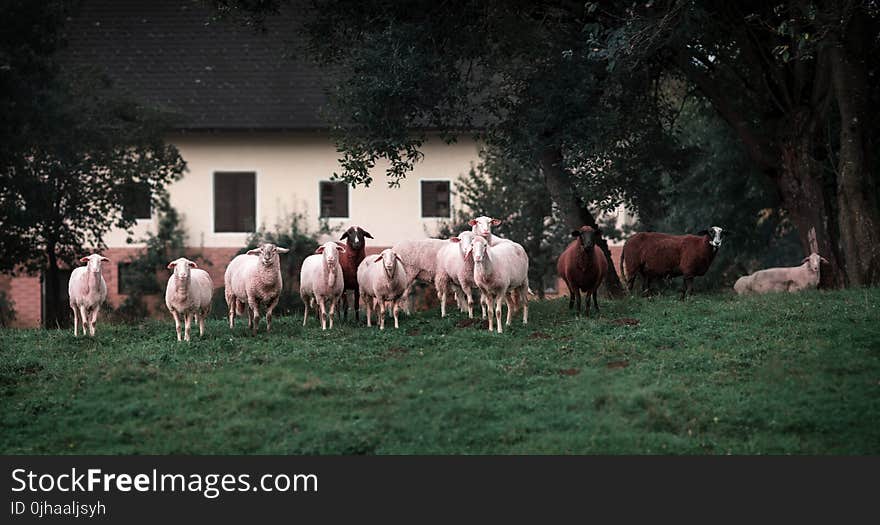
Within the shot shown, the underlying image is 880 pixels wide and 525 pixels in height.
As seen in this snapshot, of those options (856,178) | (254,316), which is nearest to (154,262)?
(254,316)

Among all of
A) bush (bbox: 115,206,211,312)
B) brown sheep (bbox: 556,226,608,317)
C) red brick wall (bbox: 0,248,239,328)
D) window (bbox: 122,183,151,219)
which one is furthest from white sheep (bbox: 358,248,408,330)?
red brick wall (bbox: 0,248,239,328)

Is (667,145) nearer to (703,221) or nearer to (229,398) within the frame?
(703,221)

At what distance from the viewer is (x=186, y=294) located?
19906 millimetres

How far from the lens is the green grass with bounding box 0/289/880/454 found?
14.2m

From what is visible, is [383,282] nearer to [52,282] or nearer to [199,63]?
[52,282]

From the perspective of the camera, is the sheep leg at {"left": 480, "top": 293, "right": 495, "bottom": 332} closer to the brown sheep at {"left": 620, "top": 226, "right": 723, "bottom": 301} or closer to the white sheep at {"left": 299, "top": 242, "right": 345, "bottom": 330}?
the white sheep at {"left": 299, "top": 242, "right": 345, "bottom": 330}

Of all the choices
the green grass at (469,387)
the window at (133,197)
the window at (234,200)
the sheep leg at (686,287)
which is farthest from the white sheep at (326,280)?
the window at (234,200)

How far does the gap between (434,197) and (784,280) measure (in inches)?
602

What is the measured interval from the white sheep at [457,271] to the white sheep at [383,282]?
3.04 ft

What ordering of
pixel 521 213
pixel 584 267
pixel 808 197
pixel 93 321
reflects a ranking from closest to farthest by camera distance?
pixel 93 321 → pixel 584 267 → pixel 808 197 → pixel 521 213

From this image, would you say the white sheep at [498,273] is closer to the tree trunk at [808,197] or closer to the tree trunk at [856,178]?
the tree trunk at [856,178]

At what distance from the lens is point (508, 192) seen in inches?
1399

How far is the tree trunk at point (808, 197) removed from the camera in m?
26.1

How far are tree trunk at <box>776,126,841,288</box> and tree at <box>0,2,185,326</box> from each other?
14578 millimetres
